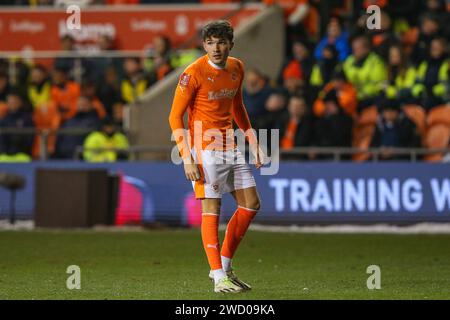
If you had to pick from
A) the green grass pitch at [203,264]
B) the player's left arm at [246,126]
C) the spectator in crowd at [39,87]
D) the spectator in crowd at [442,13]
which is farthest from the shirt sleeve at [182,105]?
the spectator in crowd at [39,87]

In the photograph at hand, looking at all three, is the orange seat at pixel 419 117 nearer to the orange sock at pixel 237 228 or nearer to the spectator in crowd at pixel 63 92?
the spectator in crowd at pixel 63 92

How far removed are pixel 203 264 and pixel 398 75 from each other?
26.4ft

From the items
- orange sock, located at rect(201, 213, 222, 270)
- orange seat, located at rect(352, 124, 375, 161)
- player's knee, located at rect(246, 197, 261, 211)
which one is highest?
orange seat, located at rect(352, 124, 375, 161)

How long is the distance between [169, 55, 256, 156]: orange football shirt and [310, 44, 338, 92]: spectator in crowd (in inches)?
416

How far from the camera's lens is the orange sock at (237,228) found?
10.4 meters

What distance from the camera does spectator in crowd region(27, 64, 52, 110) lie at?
2298 centimetres

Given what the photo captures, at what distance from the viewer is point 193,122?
10227 millimetres

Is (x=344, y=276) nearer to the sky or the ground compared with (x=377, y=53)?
nearer to the ground

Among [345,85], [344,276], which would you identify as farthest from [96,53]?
[344,276]

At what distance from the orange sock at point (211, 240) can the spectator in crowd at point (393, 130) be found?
29.1ft

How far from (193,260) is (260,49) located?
935cm

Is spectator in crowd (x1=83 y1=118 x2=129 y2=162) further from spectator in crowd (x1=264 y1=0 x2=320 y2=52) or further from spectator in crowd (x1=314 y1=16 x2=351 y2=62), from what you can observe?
spectator in crowd (x1=264 y1=0 x2=320 y2=52)

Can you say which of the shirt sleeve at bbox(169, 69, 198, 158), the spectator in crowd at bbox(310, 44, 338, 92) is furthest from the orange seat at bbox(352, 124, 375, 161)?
the shirt sleeve at bbox(169, 69, 198, 158)
